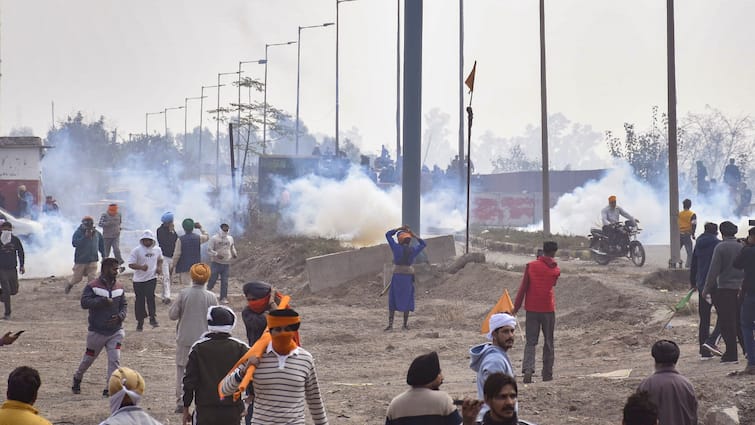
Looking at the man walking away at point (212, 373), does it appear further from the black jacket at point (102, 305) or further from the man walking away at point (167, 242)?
the man walking away at point (167, 242)

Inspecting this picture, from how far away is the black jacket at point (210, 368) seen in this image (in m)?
7.29

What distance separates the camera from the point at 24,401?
604cm

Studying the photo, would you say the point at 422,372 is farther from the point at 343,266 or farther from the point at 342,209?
the point at 342,209

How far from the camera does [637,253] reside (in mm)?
25859

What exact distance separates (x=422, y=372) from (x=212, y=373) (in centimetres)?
187

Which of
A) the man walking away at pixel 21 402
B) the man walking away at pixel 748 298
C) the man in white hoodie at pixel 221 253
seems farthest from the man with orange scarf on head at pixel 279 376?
the man in white hoodie at pixel 221 253

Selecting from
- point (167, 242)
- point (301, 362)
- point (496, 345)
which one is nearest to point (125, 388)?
point (301, 362)

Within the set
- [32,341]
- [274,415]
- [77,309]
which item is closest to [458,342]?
[32,341]

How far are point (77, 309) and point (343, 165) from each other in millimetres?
27445

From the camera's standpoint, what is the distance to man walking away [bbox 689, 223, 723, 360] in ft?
42.5

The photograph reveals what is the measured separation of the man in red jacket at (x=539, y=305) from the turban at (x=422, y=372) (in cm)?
644

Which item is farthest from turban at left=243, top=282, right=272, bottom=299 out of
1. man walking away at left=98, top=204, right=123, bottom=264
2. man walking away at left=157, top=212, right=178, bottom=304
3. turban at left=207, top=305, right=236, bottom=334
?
man walking away at left=98, top=204, right=123, bottom=264

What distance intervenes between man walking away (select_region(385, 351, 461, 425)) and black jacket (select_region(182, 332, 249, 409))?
1.65 meters

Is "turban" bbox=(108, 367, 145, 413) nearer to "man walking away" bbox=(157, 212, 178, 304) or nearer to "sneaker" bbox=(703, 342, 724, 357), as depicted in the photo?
"sneaker" bbox=(703, 342, 724, 357)
